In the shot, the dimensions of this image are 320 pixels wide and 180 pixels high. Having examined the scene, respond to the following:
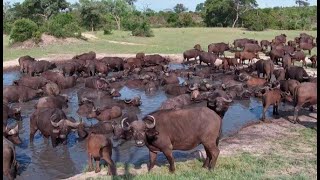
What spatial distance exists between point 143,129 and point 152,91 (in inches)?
455

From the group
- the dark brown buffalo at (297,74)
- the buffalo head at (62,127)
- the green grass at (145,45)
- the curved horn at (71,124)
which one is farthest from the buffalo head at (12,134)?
the green grass at (145,45)

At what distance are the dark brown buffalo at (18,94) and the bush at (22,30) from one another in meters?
18.1

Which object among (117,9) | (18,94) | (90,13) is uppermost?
(117,9)

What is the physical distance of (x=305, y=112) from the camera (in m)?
15.2

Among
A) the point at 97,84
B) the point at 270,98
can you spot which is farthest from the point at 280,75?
the point at 97,84

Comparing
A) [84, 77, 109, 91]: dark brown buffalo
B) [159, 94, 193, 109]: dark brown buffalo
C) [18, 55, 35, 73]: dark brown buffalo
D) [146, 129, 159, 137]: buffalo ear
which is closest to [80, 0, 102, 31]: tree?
[18, 55, 35, 73]: dark brown buffalo

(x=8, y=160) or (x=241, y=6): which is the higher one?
(x=241, y=6)

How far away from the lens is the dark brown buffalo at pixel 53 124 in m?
11.5

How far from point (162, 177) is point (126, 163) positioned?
1.72 meters

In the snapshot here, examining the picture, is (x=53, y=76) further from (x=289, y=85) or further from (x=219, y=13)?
(x=219, y=13)

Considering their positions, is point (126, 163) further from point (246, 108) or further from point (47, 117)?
point (246, 108)

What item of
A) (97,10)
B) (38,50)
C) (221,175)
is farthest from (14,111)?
(97,10)

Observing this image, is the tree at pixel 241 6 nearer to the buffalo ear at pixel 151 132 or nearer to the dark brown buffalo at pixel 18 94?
the dark brown buffalo at pixel 18 94

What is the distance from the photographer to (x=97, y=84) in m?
19.8
